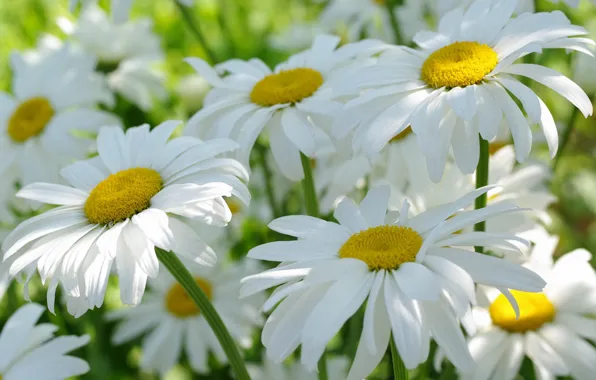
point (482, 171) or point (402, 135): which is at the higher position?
point (482, 171)

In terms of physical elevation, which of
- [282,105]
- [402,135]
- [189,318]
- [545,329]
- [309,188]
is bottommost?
[189,318]

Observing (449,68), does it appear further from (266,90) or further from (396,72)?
(266,90)

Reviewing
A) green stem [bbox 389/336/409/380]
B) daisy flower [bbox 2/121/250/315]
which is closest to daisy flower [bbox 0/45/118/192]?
daisy flower [bbox 2/121/250/315]

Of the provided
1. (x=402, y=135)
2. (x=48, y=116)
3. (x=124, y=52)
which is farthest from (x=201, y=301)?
(x=124, y=52)

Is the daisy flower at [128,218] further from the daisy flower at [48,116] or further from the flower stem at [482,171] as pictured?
the daisy flower at [48,116]

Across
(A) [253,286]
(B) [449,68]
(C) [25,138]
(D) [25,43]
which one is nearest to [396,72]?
(B) [449,68]

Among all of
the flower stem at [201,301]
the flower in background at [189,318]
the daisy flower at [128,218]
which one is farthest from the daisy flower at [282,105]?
the flower in background at [189,318]

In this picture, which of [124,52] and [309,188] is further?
[124,52]

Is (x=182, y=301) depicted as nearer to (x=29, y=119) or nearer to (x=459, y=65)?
(x=29, y=119)
